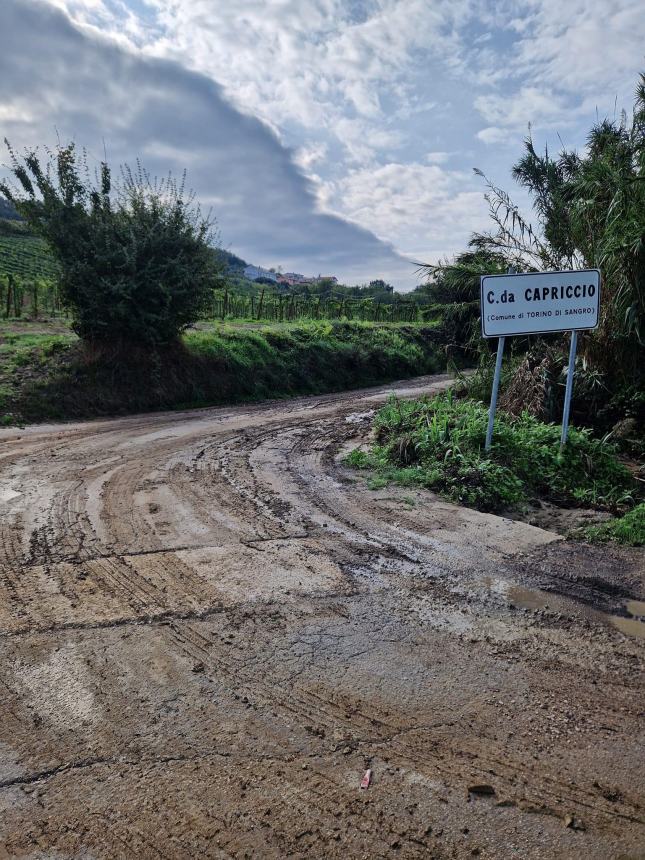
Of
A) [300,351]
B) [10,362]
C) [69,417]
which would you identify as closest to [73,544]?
[69,417]

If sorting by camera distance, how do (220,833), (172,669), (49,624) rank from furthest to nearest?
1. (49,624)
2. (172,669)
3. (220,833)

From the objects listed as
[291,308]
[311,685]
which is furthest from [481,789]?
[291,308]

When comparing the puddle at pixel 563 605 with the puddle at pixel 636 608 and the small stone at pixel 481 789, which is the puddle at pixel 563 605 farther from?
the small stone at pixel 481 789

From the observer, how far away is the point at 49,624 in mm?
3061

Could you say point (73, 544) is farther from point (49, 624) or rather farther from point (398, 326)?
point (398, 326)

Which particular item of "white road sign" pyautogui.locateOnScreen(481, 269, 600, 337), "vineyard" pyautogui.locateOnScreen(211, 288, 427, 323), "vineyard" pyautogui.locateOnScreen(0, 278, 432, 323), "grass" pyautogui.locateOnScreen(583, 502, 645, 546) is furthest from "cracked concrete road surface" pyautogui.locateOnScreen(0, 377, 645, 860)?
"vineyard" pyautogui.locateOnScreen(211, 288, 427, 323)

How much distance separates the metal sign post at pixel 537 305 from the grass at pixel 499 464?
0.24 m

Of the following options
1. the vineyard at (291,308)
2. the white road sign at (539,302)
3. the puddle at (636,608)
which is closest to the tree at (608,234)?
the white road sign at (539,302)

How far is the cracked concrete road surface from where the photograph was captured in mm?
1938

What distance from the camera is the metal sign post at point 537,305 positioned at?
6.41m

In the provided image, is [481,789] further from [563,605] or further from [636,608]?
[636,608]

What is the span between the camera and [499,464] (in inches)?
242

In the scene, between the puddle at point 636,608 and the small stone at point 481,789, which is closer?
the small stone at point 481,789

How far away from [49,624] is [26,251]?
53518 millimetres
